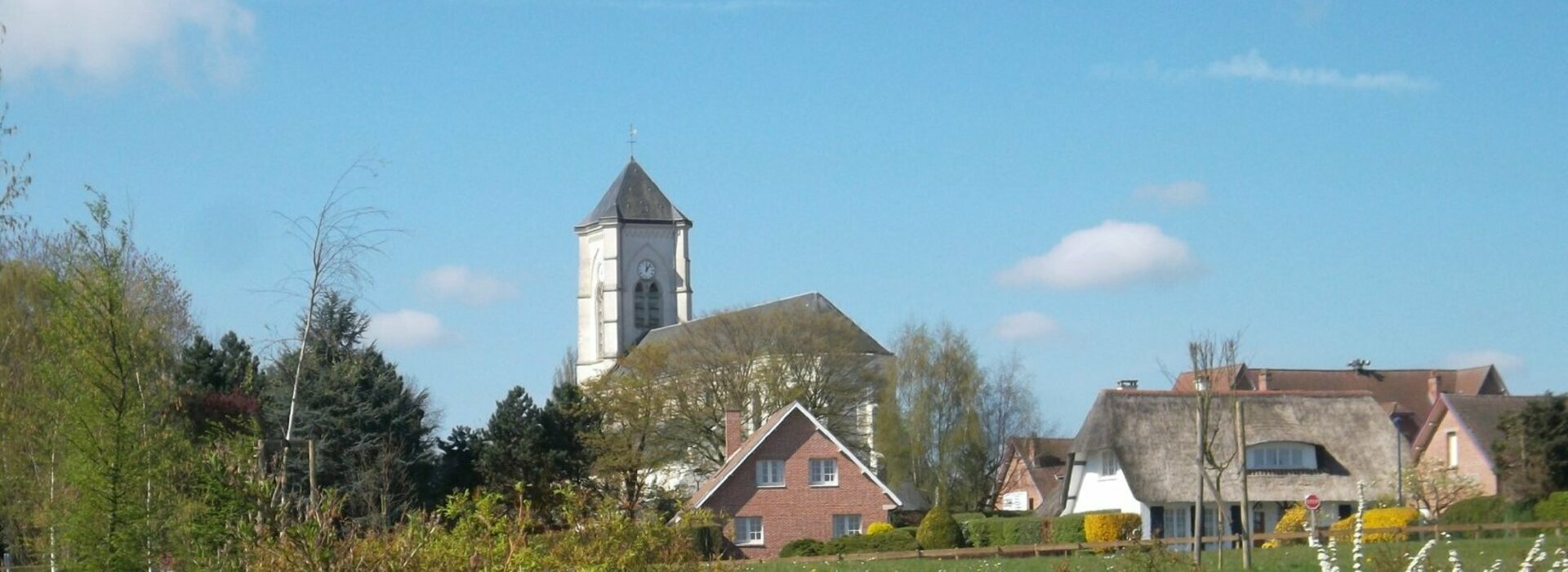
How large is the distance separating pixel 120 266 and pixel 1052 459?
8176 centimetres

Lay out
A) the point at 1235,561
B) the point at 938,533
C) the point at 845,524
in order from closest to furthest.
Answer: the point at 1235,561
the point at 938,533
the point at 845,524

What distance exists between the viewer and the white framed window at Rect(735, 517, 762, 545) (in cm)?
5069

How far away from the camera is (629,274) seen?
387ft

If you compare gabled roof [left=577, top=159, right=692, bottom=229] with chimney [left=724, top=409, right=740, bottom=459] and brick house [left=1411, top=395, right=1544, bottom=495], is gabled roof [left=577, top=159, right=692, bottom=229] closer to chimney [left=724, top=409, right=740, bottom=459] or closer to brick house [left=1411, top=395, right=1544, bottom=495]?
chimney [left=724, top=409, right=740, bottom=459]

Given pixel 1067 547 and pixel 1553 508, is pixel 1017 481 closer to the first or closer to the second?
pixel 1553 508

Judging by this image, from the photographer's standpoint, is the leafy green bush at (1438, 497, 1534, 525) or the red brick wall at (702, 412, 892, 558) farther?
the red brick wall at (702, 412, 892, 558)

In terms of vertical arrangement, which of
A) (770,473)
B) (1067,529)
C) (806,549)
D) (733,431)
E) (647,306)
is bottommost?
(806,549)

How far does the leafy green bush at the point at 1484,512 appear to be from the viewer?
127 ft

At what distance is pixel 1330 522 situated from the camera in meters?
49.5

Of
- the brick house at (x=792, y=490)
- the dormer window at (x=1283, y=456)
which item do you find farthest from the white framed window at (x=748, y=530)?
the dormer window at (x=1283, y=456)

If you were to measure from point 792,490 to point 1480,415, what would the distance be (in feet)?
67.5

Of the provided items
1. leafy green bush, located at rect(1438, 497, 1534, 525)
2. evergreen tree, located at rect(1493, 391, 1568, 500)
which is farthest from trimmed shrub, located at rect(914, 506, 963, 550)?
evergreen tree, located at rect(1493, 391, 1568, 500)

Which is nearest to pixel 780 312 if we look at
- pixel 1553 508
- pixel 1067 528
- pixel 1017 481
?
pixel 1017 481

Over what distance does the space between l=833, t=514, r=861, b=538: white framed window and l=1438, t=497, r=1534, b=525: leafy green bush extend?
17497 mm
